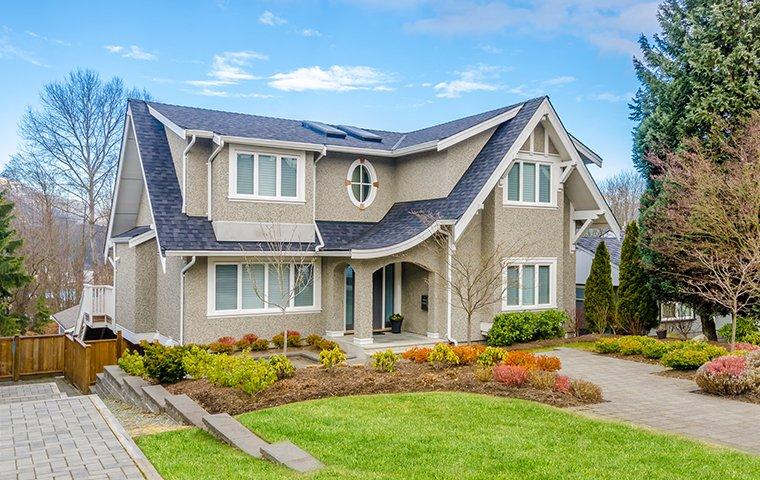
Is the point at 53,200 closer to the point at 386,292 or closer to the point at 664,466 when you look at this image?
the point at 386,292

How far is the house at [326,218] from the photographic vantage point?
16203 mm

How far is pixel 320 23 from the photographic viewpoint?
2178cm

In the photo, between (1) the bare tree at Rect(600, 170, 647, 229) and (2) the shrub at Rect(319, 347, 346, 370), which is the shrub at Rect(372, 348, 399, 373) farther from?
(1) the bare tree at Rect(600, 170, 647, 229)

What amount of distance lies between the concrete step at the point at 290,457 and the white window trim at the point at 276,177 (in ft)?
33.5

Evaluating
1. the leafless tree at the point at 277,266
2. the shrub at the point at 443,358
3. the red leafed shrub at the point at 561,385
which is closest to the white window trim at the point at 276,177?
the leafless tree at the point at 277,266

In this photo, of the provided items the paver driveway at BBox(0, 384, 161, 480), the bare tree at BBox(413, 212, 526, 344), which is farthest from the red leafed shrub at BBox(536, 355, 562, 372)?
the paver driveway at BBox(0, 384, 161, 480)

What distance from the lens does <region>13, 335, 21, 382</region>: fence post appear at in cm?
1756

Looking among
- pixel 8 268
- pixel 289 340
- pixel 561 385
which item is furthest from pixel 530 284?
pixel 8 268

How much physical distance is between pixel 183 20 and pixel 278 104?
23785mm

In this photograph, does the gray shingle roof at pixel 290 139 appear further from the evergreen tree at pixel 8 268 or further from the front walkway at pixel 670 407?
the evergreen tree at pixel 8 268

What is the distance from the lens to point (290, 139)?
17.3 m

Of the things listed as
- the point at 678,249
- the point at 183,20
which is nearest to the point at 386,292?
the point at 678,249

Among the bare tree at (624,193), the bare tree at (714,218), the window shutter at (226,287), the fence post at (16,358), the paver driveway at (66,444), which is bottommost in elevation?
the fence post at (16,358)

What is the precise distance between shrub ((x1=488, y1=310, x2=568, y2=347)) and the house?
0.53 meters
